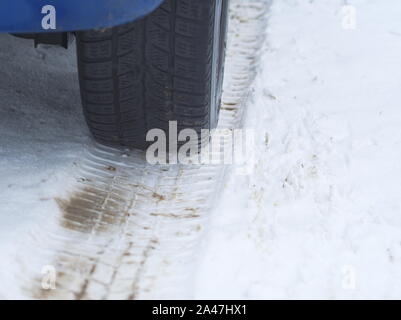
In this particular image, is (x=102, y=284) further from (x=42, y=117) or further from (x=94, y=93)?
(x=42, y=117)

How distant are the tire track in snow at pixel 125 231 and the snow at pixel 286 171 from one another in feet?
0.04

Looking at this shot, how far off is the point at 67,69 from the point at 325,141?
124cm

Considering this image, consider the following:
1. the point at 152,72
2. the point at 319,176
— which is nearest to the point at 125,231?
the point at 152,72

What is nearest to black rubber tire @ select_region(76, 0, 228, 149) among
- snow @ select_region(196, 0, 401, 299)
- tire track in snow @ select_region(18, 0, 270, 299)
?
tire track in snow @ select_region(18, 0, 270, 299)

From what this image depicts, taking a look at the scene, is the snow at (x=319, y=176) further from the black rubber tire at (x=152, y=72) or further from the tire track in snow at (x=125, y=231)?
the black rubber tire at (x=152, y=72)

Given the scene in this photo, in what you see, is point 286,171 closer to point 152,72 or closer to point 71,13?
point 152,72

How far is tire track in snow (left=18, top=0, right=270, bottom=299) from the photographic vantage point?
2.21 metres

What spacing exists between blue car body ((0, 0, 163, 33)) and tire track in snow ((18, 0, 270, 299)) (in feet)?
2.13

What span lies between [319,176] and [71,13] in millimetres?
1126

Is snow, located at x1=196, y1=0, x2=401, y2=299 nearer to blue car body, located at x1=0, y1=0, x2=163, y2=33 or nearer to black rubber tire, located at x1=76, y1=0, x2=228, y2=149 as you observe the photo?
black rubber tire, located at x1=76, y1=0, x2=228, y2=149

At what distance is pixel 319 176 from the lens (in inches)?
110

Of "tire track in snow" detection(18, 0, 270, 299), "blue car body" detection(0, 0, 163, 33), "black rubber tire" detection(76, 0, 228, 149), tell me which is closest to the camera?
"blue car body" detection(0, 0, 163, 33)

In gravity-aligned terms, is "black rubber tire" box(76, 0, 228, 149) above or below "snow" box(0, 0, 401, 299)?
above

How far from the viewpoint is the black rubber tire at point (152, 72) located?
8.73 feet
